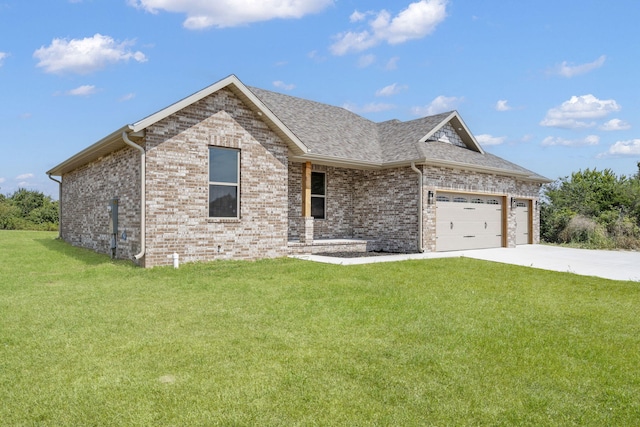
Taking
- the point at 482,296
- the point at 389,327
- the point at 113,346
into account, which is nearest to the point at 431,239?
the point at 482,296

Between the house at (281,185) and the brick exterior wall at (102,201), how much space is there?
0.06m

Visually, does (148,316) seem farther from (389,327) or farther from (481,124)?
(481,124)

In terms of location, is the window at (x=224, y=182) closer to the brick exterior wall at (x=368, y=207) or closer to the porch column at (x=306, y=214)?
the porch column at (x=306, y=214)

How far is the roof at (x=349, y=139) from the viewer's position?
12586mm

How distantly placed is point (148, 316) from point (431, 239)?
11.4 metres

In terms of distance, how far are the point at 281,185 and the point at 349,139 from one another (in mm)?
5649

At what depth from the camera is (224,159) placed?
1194 centimetres

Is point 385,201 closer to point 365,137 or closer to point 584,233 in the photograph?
point 365,137

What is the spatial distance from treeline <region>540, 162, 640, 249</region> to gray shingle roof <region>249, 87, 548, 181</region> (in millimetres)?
3282

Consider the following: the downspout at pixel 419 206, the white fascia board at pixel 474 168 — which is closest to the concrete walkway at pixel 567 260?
the downspout at pixel 419 206

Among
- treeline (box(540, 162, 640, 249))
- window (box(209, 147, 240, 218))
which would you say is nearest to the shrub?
treeline (box(540, 162, 640, 249))

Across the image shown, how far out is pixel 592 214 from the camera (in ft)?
74.4

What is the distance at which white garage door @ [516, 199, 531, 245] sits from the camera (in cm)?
2006

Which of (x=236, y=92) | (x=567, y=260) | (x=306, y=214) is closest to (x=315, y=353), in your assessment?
(x=236, y=92)
